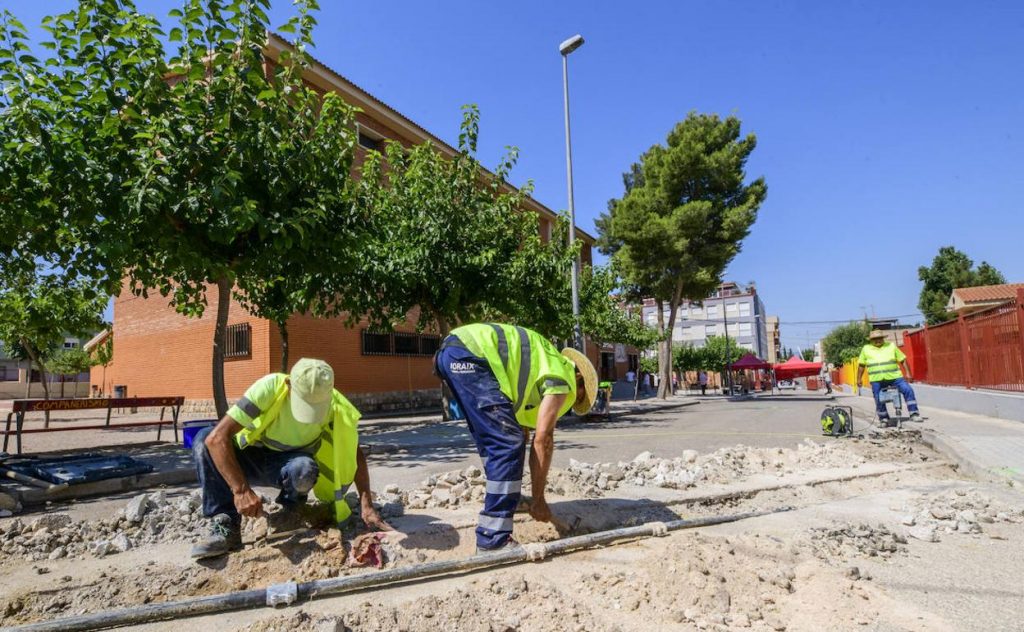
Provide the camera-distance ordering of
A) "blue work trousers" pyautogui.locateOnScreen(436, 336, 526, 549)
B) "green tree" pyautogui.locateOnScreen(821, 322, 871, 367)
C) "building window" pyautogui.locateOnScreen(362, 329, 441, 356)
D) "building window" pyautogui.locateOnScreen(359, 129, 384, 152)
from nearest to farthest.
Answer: "blue work trousers" pyautogui.locateOnScreen(436, 336, 526, 549), "building window" pyautogui.locateOnScreen(362, 329, 441, 356), "building window" pyautogui.locateOnScreen(359, 129, 384, 152), "green tree" pyautogui.locateOnScreen(821, 322, 871, 367)

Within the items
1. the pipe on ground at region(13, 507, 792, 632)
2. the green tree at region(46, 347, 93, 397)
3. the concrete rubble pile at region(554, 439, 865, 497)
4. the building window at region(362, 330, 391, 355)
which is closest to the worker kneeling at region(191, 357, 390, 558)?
the pipe on ground at region(13, 507, 792, 632)

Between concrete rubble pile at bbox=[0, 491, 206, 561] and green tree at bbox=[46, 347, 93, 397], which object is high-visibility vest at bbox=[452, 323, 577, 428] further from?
green tree at bbox=[46, 347, 93, 397]

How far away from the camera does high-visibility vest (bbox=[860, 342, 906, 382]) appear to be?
33.1 ft

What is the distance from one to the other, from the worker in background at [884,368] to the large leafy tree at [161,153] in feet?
28.9

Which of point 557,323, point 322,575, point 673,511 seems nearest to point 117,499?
point 322,575

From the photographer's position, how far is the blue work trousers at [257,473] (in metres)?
3.42

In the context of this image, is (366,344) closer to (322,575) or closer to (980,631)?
(322,575)

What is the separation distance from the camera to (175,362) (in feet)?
61.7

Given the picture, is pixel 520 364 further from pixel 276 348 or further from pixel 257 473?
pixel 276 348

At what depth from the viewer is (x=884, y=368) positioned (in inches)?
400

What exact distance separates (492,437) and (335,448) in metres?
0.97

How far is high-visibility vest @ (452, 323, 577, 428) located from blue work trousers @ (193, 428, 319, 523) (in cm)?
116

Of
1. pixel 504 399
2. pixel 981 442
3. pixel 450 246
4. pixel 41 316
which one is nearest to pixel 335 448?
pixel 504 399

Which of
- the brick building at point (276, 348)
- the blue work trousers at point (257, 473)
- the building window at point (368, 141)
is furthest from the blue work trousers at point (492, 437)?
the building window at point (368, 141)
